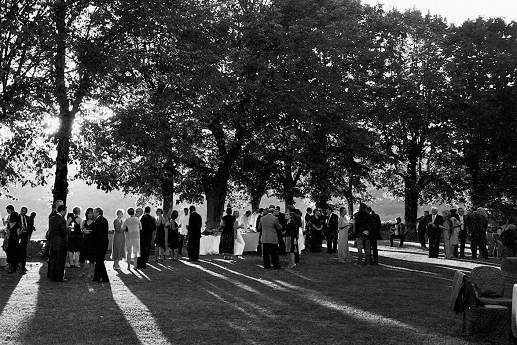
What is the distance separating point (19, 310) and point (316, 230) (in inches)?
712

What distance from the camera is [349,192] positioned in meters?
43.4

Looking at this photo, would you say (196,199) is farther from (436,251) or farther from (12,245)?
(12,245)

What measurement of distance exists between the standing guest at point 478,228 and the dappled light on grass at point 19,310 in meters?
16.2

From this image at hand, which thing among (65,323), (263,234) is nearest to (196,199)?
(263,234)

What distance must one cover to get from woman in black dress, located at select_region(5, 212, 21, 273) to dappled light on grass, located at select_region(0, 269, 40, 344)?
2.23 metres

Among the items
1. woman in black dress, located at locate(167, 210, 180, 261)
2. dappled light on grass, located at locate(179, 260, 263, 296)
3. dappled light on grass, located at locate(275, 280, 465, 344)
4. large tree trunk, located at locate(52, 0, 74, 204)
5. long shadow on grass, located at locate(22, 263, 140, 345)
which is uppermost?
large tree trunk, located at locate(52, 0, 74, 204)

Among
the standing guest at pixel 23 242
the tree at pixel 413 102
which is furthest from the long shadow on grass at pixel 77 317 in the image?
the tree at pixel 413 102

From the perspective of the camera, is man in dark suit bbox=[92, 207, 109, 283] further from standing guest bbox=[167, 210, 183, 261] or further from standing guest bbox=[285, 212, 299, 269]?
standing guest bbox=[167, 210, 183, 261]

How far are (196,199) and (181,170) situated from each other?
245cm

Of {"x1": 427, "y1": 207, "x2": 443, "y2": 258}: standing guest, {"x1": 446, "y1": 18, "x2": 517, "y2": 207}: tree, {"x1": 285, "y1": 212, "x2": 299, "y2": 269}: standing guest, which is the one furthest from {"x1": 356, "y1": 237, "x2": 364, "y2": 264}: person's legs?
{"x1": 446, "y1": 18, "x2": 517, "y2": 207}: tree

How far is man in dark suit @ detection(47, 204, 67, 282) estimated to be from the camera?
652 inches

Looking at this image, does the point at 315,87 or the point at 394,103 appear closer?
the point at 315,87

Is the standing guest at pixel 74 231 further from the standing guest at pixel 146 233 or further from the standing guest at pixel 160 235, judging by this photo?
the standing guest at pixel 160 235

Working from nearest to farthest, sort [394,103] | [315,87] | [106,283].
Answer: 1. [106,283]
2. [315,87]
3. [394,103]
